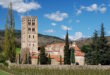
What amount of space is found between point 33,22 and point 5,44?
1861 centimetres

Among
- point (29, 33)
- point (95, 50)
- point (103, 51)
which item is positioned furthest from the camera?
point (29, 33)

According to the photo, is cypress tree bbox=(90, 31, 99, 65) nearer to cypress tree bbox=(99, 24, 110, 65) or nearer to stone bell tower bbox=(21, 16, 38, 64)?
cypress tree bbox=(99, 24, 110, 65)

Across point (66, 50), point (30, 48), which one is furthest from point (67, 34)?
point (30, 48)

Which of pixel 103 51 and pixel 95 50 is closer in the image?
pixel 103 51

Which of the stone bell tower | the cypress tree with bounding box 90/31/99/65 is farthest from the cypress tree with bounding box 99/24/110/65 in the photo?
the stone bell tower

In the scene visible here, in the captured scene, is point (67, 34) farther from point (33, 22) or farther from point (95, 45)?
point (33, 22)

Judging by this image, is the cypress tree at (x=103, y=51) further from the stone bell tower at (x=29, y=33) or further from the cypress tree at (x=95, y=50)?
the stone bell tower at (x=29, y=33)

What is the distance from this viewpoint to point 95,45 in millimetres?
43625

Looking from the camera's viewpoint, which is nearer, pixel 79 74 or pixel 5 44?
pixel 79 74

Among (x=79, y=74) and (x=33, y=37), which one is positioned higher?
(x=33, y=37)

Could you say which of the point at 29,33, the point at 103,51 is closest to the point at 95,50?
the point at 103,51

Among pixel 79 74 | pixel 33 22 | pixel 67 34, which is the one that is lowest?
pixel 79 74

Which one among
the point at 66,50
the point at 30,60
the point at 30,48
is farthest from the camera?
the point at 30,48

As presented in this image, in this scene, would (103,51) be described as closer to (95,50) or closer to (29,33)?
(95,50)
